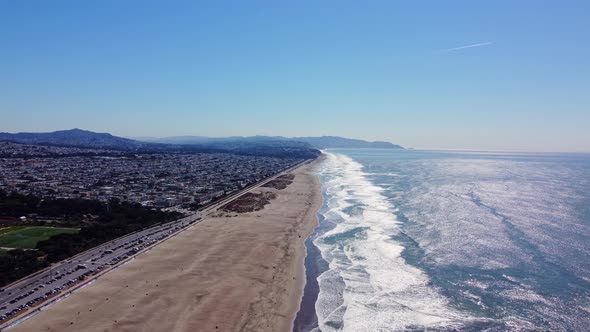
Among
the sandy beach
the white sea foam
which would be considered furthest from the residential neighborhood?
the white sea foam

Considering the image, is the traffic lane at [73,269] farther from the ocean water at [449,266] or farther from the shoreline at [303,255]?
the ocean water at [449,266]

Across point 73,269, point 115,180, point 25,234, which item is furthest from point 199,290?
point 115,180

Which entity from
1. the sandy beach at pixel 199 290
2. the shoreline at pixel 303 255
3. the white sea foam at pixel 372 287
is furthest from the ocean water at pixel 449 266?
the sandy beach at pixel 199 290

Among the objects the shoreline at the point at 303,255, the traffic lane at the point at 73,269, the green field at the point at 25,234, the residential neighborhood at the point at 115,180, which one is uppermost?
the residential neighborhood at the point at 115,180

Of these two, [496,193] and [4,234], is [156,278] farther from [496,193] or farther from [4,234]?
[496,193]

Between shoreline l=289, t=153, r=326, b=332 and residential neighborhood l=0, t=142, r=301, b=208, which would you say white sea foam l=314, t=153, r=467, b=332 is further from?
residential neighborhood l=0, t=142, r=301, b=208

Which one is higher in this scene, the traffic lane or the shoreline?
the traffic lane

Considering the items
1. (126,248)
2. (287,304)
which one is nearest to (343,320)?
(287,304)

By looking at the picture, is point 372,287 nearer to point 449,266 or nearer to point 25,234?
point 449,266
